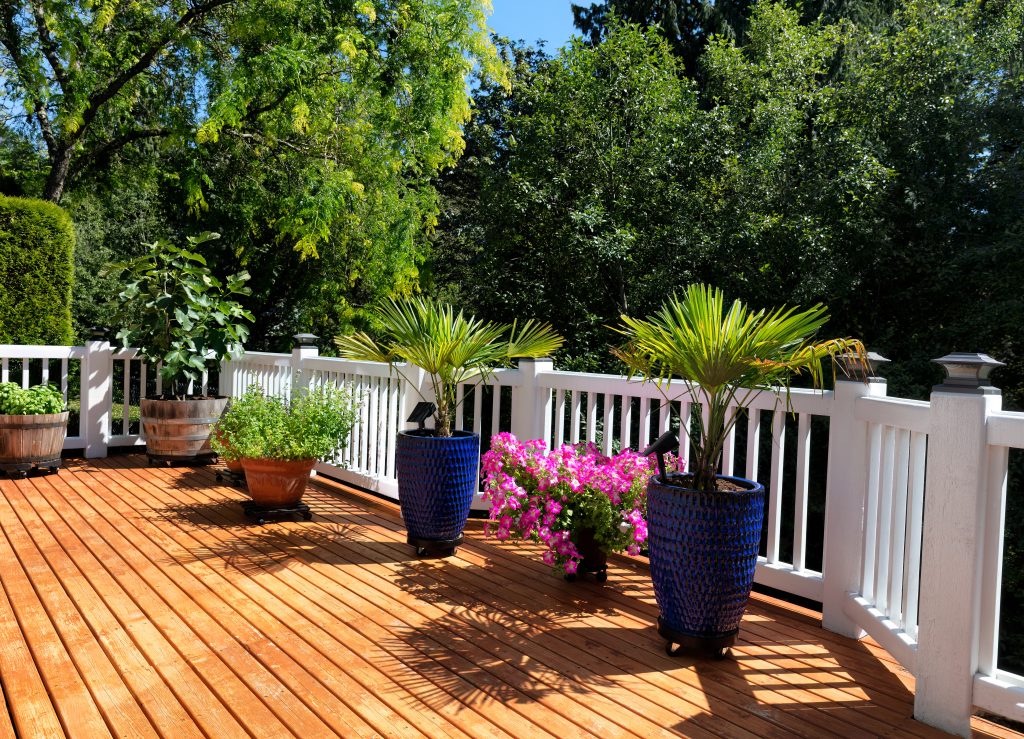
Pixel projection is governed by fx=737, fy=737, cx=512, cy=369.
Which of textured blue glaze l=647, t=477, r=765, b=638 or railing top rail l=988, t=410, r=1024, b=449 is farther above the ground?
railing top rail l=988, t=410, r=1024, b=449

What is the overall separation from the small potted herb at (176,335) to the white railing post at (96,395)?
0.30 m

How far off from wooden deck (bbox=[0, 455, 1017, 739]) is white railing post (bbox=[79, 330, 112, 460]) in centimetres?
233

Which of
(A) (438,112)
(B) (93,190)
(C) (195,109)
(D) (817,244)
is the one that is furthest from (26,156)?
(D) (817,244)

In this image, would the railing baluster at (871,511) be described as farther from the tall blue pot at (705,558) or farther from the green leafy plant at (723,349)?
the tall blue pot at (705,558)

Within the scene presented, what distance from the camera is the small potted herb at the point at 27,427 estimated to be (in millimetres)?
5031

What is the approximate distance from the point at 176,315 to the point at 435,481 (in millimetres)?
3125

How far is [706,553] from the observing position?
95.2 inches

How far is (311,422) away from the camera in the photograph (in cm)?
422

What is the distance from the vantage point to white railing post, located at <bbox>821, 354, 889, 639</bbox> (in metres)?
2.68

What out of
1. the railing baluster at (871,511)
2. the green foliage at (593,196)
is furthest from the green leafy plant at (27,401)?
the green foliage at (593,196)

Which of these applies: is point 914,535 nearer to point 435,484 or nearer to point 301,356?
point 435,484

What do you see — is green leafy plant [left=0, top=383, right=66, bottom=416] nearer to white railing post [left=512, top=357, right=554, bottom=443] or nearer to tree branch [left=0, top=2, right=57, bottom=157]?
white railing post [left=512, top=357, right=554, bottom=443]

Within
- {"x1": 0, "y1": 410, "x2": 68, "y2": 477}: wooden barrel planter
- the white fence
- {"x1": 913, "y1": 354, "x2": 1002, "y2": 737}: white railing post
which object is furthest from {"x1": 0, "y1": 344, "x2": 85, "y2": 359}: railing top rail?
{"x1": 913, "y1": 354, "x2": 1002, "y2": 737}: white railing post

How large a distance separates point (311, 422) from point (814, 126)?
917cm
